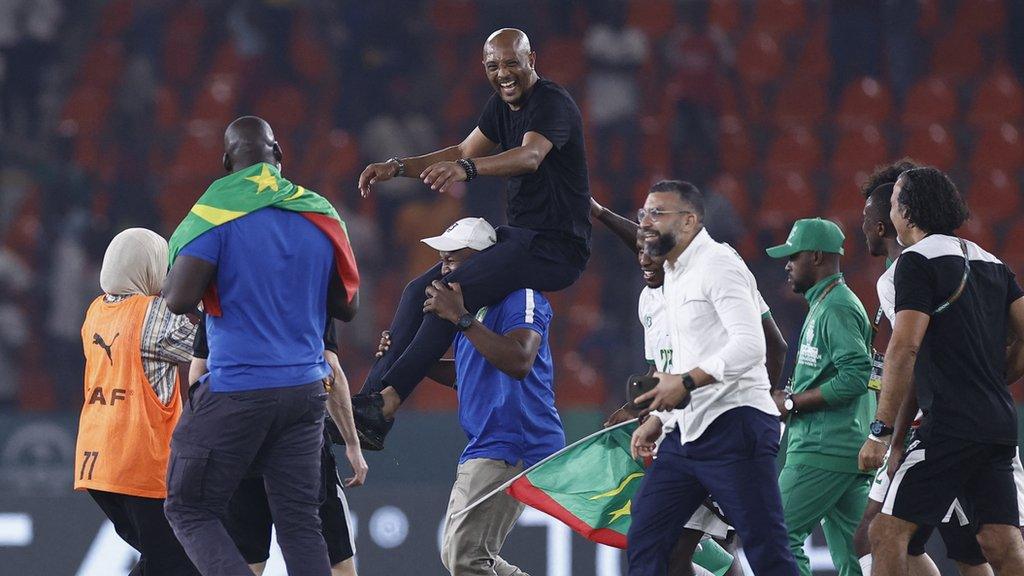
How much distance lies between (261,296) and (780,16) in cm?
819

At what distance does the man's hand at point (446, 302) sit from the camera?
5.25 m

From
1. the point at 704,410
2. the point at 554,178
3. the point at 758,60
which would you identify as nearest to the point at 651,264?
the point at 704,410

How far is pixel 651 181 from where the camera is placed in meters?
10.4

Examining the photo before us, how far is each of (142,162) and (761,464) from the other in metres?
7.22

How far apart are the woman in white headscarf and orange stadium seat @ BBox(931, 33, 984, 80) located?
819 centimetres

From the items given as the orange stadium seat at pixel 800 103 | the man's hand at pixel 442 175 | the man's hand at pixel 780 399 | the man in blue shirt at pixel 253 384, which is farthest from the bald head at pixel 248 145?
the orange stadium seat at pixel 800 103

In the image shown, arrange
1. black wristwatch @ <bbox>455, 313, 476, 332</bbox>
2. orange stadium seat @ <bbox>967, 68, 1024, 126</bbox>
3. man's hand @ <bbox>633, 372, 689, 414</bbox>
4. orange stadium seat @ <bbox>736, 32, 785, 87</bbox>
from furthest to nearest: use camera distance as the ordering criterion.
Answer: orange stadium seat @ <bbox>736, 32, 785, 87</bbox>
orange stadium seat @ <bbox>967, 68, 1024, 126</bbox>
black wristwatch @ <bbox>455, 313, 476, 332</bbox>
man's hand @ <bbox>633, 372, 689, 414</bbox>

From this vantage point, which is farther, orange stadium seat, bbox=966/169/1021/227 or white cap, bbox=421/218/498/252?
orange stadium seat, bbox=966/169/1021/227

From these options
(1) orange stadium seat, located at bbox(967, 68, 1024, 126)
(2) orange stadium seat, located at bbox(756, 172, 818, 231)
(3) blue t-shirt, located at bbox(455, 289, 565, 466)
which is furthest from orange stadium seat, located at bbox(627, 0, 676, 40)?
(3) blue t-shirt, located at bbox(455, 289, 565, 466)

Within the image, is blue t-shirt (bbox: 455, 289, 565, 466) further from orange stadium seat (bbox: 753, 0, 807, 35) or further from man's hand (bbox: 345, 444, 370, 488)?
orange stadium seat (bbox: 753, 0, 807, 35)

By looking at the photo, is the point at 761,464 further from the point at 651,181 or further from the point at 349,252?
the point at 651,181

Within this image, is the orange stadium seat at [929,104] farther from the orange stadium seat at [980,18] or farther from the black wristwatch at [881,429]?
the black wristwatch at [881,429]

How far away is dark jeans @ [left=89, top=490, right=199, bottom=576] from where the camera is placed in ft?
16.4

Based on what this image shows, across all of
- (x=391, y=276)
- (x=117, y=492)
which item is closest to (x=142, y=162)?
(x=391, y=276)
